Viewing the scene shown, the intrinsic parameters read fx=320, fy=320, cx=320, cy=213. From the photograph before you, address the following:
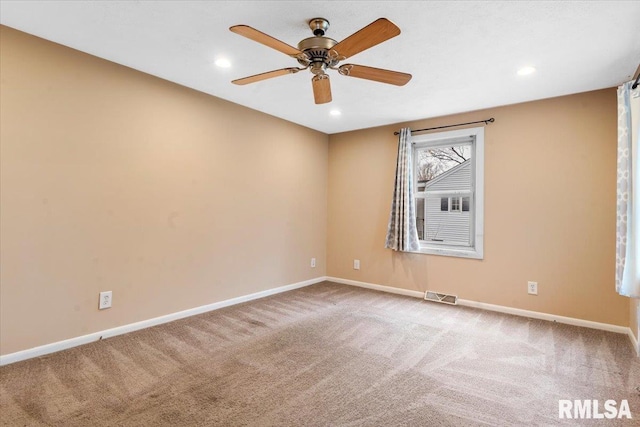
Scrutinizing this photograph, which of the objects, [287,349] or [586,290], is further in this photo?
[586,290]

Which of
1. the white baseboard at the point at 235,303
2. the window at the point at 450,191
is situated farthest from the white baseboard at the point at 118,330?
the window at the point at 450,191

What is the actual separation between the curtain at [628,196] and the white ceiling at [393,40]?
0.43m

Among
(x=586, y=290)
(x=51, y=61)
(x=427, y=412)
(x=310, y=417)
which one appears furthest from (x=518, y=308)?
(x=51, y=61)

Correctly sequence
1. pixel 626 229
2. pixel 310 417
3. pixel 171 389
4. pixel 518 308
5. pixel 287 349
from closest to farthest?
pixel 310 417 → pixel 171 389 → pixel 626 229 → pixel 287 349 → pixel 518 308

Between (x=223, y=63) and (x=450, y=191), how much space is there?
301 centimetres

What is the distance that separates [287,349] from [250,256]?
159 centimetres

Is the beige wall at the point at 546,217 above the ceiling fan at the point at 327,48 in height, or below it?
below

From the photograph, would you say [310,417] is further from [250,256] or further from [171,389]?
[250,256]

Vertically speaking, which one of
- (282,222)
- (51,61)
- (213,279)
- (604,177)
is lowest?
(213,279)

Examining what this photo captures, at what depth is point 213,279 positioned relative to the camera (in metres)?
3.52

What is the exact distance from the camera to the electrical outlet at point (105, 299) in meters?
2.66

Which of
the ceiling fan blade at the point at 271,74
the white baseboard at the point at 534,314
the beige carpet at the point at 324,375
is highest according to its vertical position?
Result: the ceiling fan blade at the point at 271,74

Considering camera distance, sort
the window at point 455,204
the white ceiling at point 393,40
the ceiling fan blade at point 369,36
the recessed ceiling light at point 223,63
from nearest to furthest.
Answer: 1. the ceiling fan blade at point 369,36
2. the white ceiling at point 393,40
3. the recessed ceiling light at point 223,63
4. the window at point 455,204

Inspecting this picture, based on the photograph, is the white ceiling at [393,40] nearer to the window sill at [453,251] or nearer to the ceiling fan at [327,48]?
the ceiling fan at [327,48]
